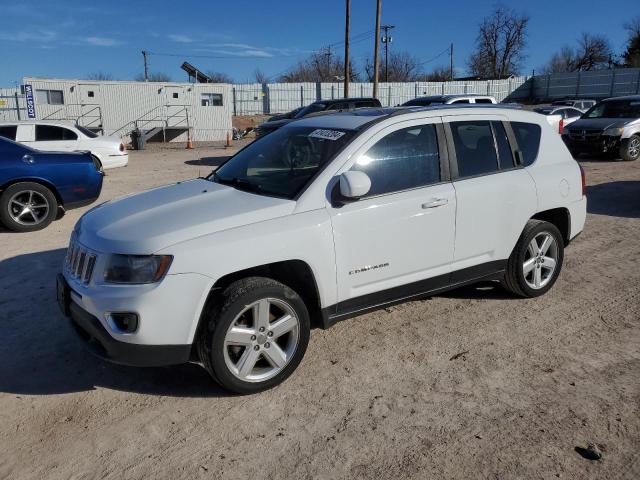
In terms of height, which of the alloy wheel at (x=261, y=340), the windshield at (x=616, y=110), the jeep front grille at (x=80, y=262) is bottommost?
the alloy wheel at (x=261, y=340)

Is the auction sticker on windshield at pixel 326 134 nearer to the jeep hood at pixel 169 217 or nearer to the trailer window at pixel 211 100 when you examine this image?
the jeep hood at pixel 169 217

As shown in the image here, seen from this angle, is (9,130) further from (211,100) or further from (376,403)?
(211,100)

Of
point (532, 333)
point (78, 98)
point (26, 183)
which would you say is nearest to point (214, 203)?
point (532, 333)

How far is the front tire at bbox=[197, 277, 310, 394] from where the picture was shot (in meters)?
3.28

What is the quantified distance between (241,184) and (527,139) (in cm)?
254

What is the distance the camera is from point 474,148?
4484mm

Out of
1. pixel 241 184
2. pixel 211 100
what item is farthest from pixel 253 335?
pixel 211 100

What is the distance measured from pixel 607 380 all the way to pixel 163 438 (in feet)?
9.08

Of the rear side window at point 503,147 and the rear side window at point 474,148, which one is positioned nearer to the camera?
the rear side window at point 474,148

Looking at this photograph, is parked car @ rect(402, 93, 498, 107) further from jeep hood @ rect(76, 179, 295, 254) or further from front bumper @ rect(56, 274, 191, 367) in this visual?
front bumper @ rect(56, 274, 191, 367)

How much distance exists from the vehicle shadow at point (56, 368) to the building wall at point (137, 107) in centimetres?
2319

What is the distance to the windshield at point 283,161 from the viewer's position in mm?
3875

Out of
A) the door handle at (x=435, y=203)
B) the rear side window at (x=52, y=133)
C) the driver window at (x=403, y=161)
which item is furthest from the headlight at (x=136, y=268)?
the rear side window at (x=52, y=133)

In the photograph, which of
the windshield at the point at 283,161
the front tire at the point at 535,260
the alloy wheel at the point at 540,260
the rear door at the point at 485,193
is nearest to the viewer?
the windshield at the point at 283,161
